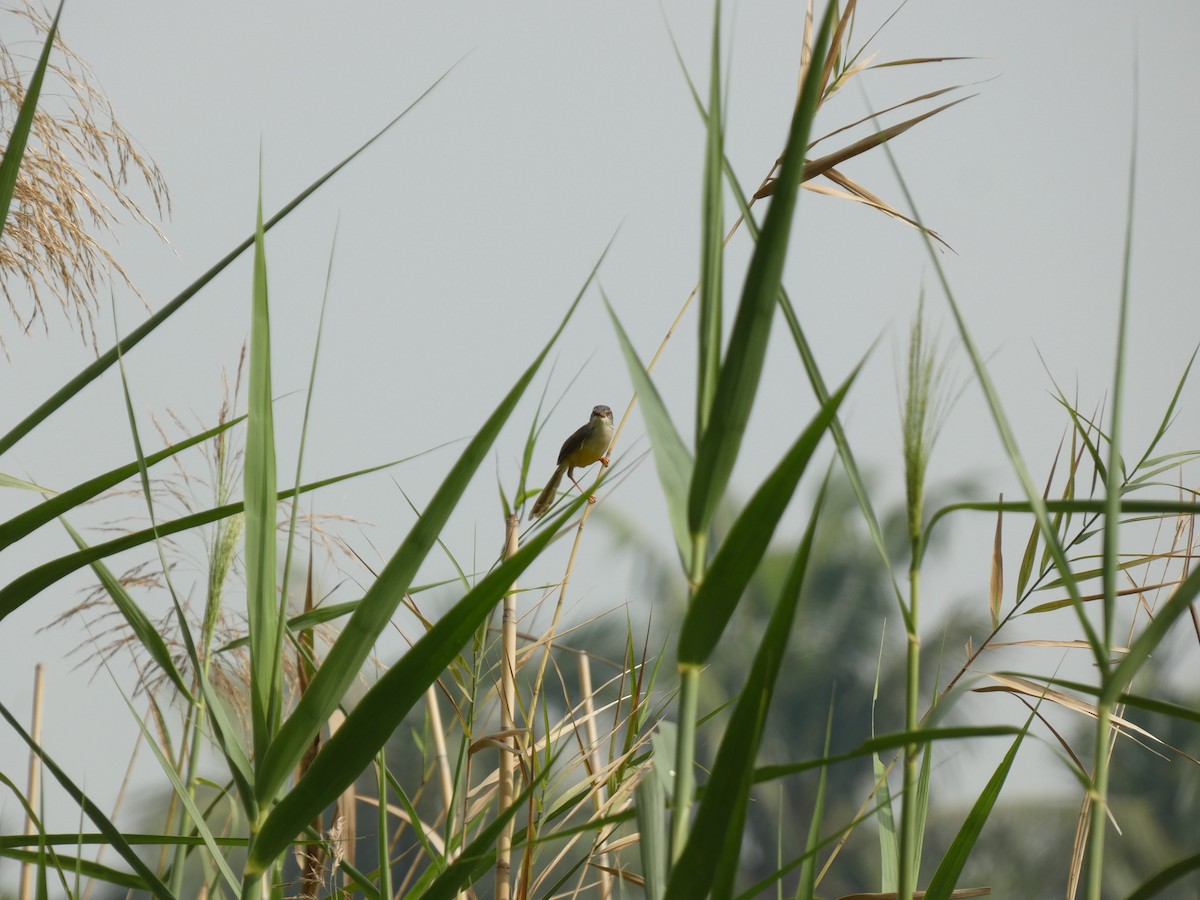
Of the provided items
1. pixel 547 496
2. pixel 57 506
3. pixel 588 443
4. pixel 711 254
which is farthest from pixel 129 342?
pixel 588 443

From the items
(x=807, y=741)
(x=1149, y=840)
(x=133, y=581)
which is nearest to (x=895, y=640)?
(x=807, y=741)

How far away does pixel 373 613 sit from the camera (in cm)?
104

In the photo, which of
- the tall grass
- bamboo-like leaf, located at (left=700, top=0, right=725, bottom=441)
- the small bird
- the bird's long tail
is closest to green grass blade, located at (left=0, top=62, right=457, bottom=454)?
the tall grass

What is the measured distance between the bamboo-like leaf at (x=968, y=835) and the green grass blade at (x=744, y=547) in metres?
0.45

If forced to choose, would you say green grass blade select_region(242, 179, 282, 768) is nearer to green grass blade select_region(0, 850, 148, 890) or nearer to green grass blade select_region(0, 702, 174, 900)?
green grass blade select_region(0, 702, 174, 900)

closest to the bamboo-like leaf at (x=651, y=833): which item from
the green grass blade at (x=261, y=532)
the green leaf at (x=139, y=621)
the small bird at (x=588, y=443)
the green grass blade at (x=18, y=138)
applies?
the green grass blade at (x=261, y=532)

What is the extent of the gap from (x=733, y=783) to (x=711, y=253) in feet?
1.27

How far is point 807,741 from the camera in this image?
101 ft

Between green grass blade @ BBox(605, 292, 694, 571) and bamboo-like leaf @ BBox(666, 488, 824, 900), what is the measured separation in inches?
3.2

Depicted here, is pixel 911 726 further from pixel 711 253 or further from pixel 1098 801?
pixel 711 253

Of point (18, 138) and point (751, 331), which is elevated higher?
point (18, 138)

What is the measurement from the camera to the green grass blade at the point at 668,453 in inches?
34.8

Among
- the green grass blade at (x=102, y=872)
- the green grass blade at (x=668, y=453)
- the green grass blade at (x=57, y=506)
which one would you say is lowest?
the green grass blade at (x=102, y=872)

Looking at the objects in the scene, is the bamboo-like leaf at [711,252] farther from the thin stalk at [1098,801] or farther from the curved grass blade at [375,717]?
the thin stalk at [1098,801]
